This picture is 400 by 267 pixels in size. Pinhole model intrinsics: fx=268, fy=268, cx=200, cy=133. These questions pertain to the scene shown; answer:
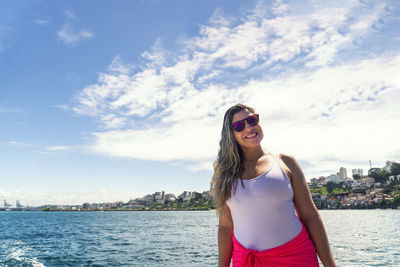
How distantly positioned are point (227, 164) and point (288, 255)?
2.99ft

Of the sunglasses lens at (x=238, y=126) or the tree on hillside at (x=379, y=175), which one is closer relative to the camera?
the sunglasses lens at (x=238, y=126)

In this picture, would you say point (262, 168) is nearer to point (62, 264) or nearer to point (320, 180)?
point (62, 264)

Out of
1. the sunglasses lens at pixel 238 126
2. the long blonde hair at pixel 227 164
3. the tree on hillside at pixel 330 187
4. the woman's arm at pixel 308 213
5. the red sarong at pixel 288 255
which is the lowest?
the tree on hillside at pixel 330 187

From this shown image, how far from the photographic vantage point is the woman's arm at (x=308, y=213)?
218 centimetres

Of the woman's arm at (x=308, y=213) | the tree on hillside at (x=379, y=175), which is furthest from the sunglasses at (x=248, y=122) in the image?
the tree on hillside at (x=379, y=175)

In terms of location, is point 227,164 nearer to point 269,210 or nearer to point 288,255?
point 269,210

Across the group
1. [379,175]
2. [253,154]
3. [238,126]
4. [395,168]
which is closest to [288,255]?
[253,154]

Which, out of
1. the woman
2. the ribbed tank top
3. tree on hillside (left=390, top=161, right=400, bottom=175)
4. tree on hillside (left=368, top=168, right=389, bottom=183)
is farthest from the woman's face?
tree on hillside (left=390, top=161, right=400, bottom=175)

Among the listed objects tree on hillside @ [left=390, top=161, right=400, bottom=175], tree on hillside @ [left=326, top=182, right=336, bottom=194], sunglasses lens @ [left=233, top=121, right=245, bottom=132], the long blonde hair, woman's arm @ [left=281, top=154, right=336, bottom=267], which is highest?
tree on hillside @ [left=390, top=161, right=400, bottom=175]

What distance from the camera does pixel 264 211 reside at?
2211 mm

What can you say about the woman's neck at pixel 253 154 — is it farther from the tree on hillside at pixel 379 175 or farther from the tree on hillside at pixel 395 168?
the tree on hillside at pixel 395 168

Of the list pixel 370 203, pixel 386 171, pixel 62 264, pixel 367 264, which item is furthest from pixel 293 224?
pixel 386 171

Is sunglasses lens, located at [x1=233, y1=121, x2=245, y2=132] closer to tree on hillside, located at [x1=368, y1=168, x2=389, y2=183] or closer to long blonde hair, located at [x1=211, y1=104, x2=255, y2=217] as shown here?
long blonde hair, located at [x1=211, y1=104, x2=255, y2=217]

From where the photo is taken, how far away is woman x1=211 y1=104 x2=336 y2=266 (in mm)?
2164
